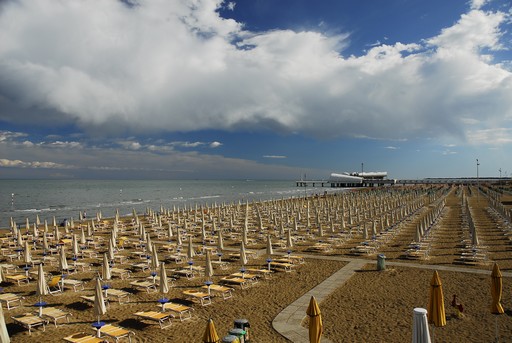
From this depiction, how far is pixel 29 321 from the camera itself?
11719mm

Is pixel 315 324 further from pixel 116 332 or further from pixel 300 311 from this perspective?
pixel 116 332

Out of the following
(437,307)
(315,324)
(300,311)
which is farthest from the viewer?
(300,311)

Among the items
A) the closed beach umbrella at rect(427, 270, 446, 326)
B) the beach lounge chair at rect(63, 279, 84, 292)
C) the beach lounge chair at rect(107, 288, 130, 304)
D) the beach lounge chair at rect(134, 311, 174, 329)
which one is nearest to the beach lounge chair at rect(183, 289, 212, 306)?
the beach lounge chair at rect(134, 311, 174, 329)

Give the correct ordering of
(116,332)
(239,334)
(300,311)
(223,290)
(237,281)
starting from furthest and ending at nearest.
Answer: (237,281)
(223,290)
(300,311)
(116,332)
(239,334)

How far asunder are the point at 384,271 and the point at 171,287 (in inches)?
408

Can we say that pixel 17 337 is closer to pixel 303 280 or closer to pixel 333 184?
pixel 303 280

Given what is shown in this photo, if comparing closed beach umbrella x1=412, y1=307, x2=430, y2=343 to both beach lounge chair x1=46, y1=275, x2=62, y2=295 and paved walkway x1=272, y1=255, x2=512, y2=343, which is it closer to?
paved walkway x1=272, y1=255, x2=512, y2=343

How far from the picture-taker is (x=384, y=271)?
1798cm

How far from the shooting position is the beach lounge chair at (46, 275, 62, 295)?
15.3m

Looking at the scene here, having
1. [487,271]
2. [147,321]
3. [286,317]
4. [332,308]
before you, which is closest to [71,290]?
[147,321]

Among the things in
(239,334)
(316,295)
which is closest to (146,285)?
(316,295)

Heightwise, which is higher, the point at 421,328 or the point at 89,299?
the point at 421,328

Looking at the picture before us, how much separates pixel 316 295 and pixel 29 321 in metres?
10.2

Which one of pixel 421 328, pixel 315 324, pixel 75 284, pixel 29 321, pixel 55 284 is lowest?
pixel 75 284
